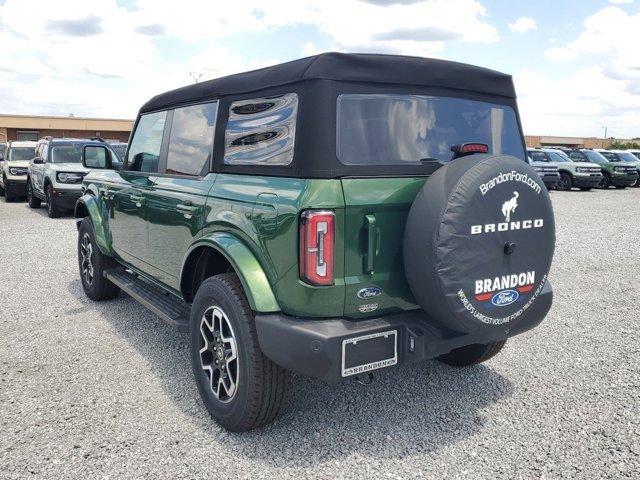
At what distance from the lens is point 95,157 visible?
517 centimetres

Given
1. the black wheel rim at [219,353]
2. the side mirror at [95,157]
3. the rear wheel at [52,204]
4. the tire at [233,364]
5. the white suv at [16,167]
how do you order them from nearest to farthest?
the tire at [233,364] → the black wheel rim at [219,353] → the side mirror at [95,157] → the rear wheel at [52,204] → the white suv at [16,167]

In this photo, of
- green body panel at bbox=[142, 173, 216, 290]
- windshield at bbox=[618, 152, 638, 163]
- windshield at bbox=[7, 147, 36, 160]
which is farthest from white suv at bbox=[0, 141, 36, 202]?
windshield at bbox=[618, 152, 638, 163]

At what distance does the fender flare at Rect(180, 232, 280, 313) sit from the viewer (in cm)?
281

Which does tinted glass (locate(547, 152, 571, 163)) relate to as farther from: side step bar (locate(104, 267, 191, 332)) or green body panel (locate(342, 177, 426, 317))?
green body panel (locate(342, 177, 426, 317))

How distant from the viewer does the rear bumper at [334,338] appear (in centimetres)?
266

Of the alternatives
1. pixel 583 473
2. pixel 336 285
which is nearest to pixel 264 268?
pixel 336 285

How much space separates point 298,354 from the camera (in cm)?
269

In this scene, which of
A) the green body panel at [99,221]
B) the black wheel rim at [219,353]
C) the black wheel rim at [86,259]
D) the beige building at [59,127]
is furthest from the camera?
the beige building at [59,127]

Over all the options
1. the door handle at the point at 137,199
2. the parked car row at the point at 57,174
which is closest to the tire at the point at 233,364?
the door handle at the point at 137,199

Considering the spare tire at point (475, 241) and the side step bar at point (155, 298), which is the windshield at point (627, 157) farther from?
the spare tire at point (475, 241)

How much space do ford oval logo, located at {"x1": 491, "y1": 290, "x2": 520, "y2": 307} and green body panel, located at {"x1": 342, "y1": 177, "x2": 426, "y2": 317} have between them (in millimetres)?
432

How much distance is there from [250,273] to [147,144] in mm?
2364

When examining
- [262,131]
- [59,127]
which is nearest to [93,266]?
[262,131]

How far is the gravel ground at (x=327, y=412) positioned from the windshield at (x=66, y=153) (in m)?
8.67
